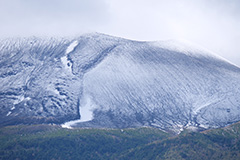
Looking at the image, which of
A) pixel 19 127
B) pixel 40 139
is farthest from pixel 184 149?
pixel 19 127

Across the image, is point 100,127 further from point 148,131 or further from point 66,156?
point 66,156

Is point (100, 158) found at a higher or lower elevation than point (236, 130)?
lower

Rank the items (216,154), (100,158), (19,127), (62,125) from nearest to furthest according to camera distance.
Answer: (216,154)
(100,158)
(19,127)
(62,125)

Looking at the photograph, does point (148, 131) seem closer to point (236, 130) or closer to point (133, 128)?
point (133, 128)

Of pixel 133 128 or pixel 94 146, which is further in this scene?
pixel 133 128

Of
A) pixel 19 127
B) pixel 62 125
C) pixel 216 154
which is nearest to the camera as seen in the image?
pixel 216 154

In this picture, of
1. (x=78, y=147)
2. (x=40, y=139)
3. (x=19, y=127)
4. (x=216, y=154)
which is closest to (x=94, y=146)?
(x=78, y=147)

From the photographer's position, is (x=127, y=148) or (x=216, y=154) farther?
(x=127, y=148)

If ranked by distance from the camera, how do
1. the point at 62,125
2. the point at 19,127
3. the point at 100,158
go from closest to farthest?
1. the point at 100,158
2. the point at 19,127
3. the point at 62,125

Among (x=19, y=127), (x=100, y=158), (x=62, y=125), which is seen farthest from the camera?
(x=62, y=125)
